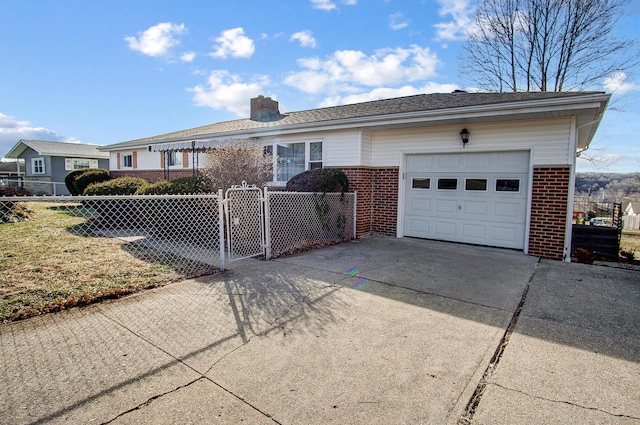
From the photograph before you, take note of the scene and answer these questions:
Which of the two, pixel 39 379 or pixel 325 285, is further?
pixel 325 285

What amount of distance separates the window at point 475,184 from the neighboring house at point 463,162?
23mm

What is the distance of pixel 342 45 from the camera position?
1140 cm


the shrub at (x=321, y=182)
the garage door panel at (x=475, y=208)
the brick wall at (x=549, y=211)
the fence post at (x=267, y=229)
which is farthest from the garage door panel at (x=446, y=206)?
the fence post at (x=267, y=229)

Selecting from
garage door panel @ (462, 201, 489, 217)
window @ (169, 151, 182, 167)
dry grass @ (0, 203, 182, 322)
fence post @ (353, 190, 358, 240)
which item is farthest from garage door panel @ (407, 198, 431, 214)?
window @ (169, 151, 182, 167)

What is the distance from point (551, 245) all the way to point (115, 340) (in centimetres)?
776

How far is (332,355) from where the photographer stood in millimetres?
2891

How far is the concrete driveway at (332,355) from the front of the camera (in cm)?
220

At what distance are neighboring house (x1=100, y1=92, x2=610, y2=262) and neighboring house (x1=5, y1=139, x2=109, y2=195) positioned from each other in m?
22.2

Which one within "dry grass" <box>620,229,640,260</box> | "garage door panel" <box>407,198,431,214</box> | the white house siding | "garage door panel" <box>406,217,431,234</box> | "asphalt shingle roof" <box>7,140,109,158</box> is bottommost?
"dry grass" <box>620,229,640,260</box>

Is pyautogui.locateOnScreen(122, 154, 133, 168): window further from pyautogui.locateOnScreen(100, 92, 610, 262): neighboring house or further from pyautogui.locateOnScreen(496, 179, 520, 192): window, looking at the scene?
pyautogui.locateOnScreen(496, 179, 520, 192): window

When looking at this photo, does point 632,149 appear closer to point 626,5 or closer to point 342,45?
point 626,5

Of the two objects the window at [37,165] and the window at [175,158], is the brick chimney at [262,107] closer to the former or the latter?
the window at [175,158]

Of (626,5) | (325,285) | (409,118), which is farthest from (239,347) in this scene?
(626,5)

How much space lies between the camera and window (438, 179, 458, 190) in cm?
823
